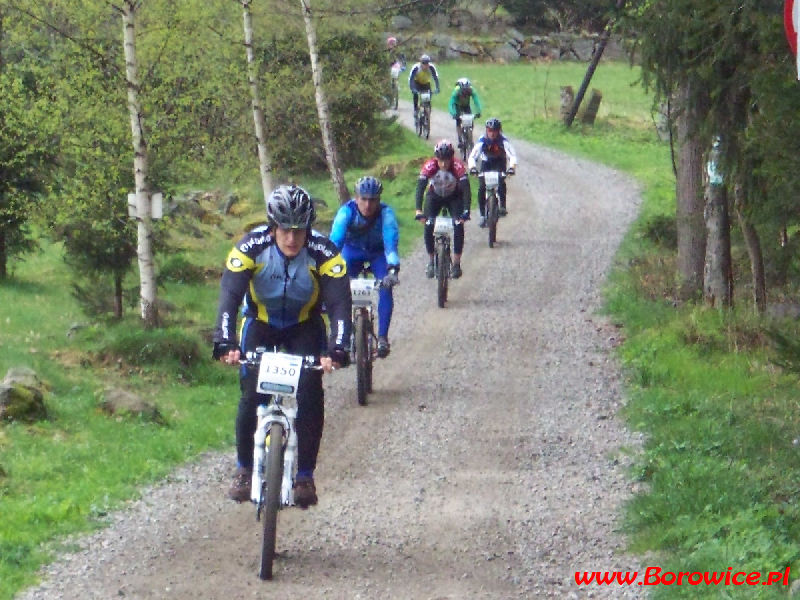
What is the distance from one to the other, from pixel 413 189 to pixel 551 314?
1189cm

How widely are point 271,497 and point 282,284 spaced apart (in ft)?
4.00

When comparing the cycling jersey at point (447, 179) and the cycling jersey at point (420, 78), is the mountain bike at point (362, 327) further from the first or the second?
the cycling jersey at point (420, 78)

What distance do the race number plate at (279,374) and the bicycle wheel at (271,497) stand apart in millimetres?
264

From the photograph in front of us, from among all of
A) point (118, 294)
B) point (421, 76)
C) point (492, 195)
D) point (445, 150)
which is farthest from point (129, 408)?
point (421, 76)

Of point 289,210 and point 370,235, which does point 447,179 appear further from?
point 289,210

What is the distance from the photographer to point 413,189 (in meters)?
28.0

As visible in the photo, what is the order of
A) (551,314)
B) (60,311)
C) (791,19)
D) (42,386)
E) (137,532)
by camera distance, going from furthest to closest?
(60,311) → (551,314) → (42,386) → (137,532) → (791,19)

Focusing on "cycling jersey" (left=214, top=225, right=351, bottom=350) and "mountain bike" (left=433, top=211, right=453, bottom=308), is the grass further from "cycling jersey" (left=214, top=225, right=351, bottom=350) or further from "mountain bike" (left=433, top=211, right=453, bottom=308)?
"mountain bike" (left=433, top=211, right=453, bottom=308)

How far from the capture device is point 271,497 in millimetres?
6707

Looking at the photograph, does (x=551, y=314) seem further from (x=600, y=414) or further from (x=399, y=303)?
(x=600, y=414)

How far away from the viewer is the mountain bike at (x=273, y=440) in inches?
266

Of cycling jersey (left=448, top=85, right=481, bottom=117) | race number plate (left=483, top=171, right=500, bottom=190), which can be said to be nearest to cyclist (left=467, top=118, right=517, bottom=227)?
race number plate (left=483, top=171, right=500, bottom=190)

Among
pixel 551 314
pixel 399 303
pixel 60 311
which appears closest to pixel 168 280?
pixel 60 311

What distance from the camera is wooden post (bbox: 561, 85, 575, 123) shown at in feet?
127
